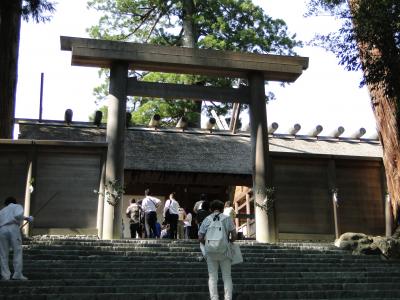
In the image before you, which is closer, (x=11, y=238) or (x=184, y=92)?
(x=11, y=238)

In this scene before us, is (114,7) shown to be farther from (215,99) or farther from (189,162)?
(215,99)

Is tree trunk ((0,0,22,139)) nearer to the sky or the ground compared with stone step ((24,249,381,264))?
nearer to the sky

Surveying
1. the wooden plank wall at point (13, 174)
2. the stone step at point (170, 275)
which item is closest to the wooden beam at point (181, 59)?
the wooden plank wall at point (13, 174)

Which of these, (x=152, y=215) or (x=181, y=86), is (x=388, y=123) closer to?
(x=181, y=86)

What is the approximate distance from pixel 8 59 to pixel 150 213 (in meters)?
6.32

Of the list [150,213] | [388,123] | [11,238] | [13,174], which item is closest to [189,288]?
[11,238]

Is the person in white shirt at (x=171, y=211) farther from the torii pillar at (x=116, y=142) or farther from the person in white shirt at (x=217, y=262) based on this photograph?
the person in white shirt at (x=217, y=262)

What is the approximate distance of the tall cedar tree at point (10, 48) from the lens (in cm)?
1531

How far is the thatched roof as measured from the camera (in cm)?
1927

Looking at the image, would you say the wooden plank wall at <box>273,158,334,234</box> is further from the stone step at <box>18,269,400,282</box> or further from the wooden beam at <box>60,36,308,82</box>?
the stone step at <box>18,269,400,282</box>

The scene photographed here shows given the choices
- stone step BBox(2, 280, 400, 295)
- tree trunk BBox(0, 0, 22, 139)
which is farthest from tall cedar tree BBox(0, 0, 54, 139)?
stone step BBox(2, 280, 400, 295)

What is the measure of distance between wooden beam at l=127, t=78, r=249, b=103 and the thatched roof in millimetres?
5123

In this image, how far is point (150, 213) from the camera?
14.0 m

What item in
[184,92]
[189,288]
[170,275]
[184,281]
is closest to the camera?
[189,288]
